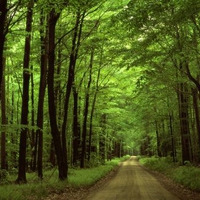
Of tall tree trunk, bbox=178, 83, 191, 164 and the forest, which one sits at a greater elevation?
the forest

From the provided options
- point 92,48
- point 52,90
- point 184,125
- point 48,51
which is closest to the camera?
point 52,90

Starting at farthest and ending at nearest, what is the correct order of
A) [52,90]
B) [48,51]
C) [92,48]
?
[92,48] < [48,51] < [52,90]

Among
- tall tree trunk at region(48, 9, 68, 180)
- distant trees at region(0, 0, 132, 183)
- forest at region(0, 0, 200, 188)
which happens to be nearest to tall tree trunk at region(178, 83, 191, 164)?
forest at region(0, 0, 200, 188)

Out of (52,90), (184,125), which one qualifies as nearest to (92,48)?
(52,90)

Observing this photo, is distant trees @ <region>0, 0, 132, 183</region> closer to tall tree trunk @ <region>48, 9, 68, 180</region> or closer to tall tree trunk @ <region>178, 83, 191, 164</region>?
tall tree trunk @ <region>48, 9, 68, 180</region>

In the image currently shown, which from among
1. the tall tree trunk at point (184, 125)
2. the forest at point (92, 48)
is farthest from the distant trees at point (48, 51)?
the tall tree trunk at point (184, 125)

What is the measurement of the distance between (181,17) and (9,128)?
9003 millimetres

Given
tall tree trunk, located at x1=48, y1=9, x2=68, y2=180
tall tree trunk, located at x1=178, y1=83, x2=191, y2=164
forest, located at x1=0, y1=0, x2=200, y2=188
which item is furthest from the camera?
tall tree trunk, located at x1=178, y1=83, x2=191, y2=164

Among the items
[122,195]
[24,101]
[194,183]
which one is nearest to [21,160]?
[24,101]

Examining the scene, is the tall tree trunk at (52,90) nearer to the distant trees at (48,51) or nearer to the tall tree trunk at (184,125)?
the distant trees at (48,51)

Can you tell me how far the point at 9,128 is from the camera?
37.6 ft

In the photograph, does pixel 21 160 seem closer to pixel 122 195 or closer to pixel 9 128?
pixel 9 128

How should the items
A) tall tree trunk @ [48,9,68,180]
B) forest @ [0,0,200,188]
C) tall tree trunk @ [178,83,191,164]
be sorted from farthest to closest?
tall tree trunk @ [178,83,191,164], tall tree trunk @ [48,9,68,180], forest @ [0,0,200,188]

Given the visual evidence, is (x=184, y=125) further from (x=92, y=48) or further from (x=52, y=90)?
(x=52, y=90)
